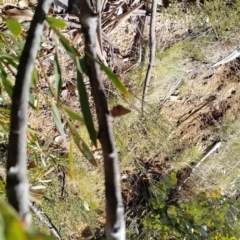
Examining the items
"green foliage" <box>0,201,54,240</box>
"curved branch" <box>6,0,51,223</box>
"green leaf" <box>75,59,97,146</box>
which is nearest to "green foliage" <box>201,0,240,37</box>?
"green leaf" <box>75,59,97,146</box>

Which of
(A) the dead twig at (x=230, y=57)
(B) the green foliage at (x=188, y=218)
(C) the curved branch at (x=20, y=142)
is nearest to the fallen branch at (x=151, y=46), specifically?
(A) the dead twig at (x=230, y=57)

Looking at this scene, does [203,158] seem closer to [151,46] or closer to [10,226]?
[151,46]

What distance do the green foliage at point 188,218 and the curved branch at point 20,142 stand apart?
143 centimetres

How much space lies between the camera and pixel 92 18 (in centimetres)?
43

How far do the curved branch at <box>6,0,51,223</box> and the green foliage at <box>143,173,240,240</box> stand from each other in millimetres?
1434

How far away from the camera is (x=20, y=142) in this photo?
308mm

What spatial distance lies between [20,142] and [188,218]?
Answer: 1523mm

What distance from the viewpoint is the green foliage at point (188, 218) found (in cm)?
168

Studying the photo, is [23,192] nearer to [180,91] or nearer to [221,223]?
[180,91]

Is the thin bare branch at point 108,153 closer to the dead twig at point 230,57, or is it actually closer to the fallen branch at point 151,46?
the fallen branch at point 151,46

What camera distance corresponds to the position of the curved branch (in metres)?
0.29

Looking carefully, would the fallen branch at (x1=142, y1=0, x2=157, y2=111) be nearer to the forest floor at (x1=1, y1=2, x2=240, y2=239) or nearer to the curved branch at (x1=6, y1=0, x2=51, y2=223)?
the forest floor at (x1=1, y1=2, x2=240, y2=239)

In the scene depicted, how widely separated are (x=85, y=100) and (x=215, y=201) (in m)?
1.35

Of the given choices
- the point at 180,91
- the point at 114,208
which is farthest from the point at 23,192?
the point at 180,91
